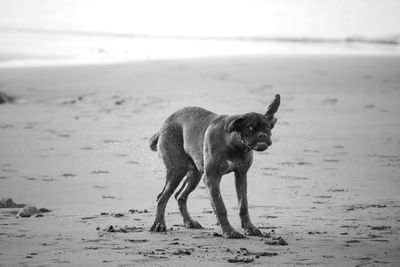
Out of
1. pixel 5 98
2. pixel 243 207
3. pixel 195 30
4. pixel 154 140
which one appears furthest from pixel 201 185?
pixel 195 30

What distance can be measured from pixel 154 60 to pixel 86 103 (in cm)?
583

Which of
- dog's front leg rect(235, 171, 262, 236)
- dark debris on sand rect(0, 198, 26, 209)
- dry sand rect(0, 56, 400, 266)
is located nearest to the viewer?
dry sand rect(0, 56, 400, 266)

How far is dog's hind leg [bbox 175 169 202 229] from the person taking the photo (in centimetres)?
811

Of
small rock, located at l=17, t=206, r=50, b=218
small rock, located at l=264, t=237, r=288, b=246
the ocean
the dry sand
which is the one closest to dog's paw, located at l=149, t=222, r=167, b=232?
the dry sand

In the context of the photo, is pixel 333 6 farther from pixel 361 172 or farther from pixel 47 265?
pixel 47 265

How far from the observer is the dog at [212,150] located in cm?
728

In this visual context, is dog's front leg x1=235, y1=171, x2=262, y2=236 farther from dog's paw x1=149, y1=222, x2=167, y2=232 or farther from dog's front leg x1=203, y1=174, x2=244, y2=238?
dog's paw x1=149, y1=222, x2=167, y2=232

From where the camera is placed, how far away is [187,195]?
8312 millimetres

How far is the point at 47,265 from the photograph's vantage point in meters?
6.45

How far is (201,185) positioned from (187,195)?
1.90 metres

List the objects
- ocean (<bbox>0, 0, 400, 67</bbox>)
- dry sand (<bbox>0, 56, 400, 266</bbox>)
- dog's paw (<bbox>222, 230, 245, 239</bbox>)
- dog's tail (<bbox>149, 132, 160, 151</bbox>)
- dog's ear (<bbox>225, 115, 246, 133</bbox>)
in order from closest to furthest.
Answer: dry sand (<bbox>0, 56, 400, 266</bbox>)
dog's ear (<bbox>225, 115, 246, 133</bbox>)
dog's paw (<bbox>222, 230, 245, 239</bbox>)
dog's tail (<bbox>149, 132, 160, 151</bbox>)
ocean (<bbox>0, 0, 400, 67</bbox>)

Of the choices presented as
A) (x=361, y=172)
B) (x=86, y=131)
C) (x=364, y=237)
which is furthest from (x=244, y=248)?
(x=86, y=131)

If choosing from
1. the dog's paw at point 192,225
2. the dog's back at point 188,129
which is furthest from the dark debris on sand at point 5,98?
the dog's paw at point 192,225

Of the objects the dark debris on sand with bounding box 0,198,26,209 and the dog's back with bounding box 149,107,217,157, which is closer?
the dog's back with bounding box 149,107,217,157
